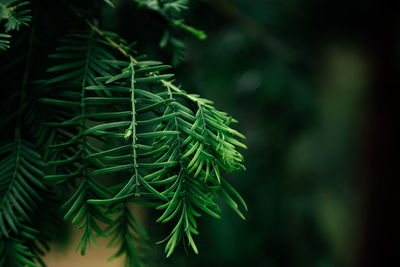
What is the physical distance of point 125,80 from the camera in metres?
0.30

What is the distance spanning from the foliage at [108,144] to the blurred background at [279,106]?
38 cm

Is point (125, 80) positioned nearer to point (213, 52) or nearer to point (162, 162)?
point (162, 162)

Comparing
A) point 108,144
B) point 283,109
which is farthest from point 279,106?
point 108,144

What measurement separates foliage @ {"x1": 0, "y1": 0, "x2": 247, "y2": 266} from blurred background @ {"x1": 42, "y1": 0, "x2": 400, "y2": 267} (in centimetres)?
38

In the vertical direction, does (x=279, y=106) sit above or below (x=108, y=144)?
above

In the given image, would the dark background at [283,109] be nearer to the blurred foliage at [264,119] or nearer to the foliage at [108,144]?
the blurred foliage at [264,119]

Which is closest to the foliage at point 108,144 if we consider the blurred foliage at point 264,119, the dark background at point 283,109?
the dark background at point 283,109

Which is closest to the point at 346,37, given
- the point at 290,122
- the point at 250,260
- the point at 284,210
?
the point at 290,122

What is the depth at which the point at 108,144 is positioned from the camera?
0.32 m

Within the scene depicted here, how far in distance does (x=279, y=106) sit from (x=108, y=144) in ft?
3.74

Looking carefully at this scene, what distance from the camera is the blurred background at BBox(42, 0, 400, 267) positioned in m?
1.15

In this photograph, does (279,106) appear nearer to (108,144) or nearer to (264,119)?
(264,119)

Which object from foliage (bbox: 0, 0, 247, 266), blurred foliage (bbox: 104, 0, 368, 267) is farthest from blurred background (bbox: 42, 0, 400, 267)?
foliage (bbox: 0, 0, 247, 266)

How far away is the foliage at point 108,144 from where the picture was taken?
254 mm
